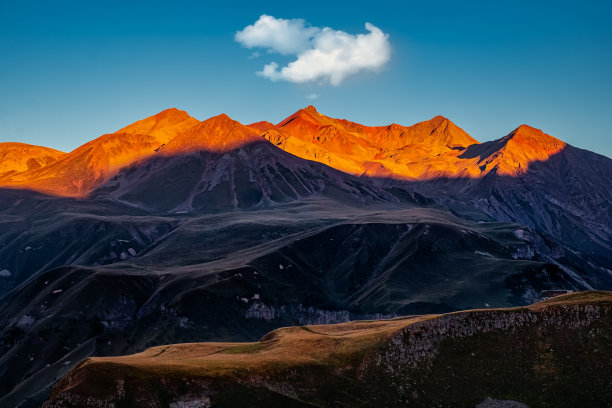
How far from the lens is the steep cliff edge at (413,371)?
71.9 metres

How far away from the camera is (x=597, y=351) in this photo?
255 ft

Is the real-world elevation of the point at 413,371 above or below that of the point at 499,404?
above

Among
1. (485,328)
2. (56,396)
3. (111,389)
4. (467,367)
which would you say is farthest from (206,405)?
(485,328)

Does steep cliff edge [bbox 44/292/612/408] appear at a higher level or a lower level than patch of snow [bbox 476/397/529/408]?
higher

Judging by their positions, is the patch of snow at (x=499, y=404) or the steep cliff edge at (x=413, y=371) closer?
the steep cliff edge at (x=413, y=371)

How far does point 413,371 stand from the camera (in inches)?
3130

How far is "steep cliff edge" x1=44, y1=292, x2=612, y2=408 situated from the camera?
2830 inches

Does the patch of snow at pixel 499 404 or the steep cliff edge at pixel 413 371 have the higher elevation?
the steep cliff edge at pixel 413 371

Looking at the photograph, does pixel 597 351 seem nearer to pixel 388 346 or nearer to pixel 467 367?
pixel 467 367

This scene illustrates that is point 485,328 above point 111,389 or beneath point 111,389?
above

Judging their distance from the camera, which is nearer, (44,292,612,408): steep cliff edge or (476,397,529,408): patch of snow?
(44,292,612,408): steep cliff edge

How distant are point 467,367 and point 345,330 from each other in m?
A: 35.1

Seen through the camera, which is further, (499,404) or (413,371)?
(413,371)

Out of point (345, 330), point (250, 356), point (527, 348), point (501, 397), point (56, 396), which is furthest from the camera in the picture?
point (345, 330)
